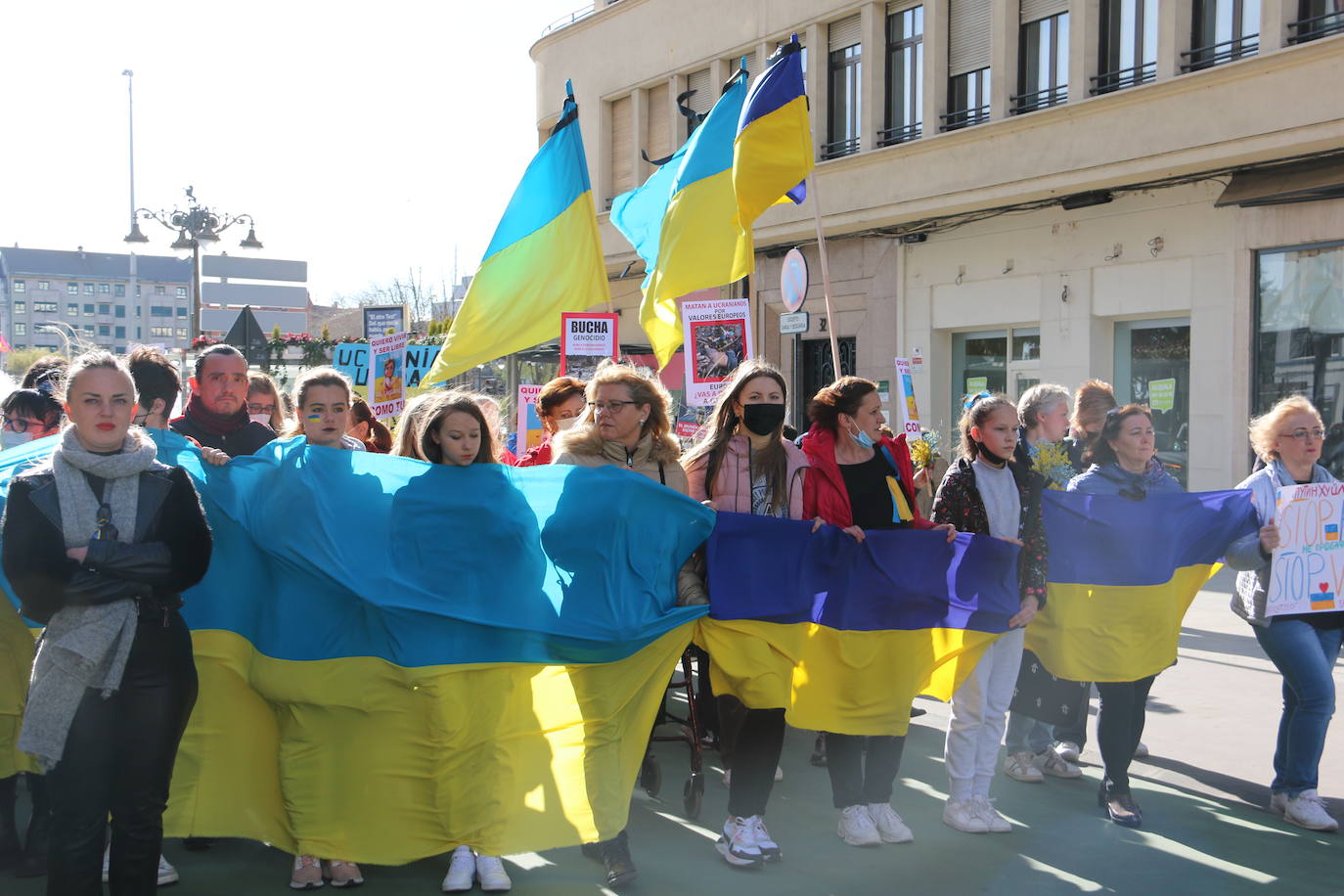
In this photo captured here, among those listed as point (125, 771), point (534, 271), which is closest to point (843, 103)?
point (534, 271)

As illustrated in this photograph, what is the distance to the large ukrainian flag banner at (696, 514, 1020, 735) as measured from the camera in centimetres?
525

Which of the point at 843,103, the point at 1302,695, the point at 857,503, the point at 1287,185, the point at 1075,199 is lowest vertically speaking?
the point at 1302,695

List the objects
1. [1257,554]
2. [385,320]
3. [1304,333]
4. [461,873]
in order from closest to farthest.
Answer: [461,873] → [1257,554] → [385,320] → [1304,333]

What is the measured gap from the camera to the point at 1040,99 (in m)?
17.5

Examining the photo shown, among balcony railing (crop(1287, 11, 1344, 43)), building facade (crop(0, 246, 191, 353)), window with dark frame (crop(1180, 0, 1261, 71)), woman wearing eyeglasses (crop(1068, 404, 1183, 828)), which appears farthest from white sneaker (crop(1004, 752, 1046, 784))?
building facade (crop(0, 246, 191, 353))

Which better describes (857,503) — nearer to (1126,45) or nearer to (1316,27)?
(1316,27)

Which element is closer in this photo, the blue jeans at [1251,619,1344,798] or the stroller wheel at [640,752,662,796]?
the blue jeans at [1251,619,1344,798]

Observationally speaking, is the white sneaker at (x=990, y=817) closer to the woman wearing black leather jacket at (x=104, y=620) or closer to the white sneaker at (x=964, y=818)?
the white sneaker at (x=964, y=818)

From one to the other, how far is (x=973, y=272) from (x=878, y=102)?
10.9 feet

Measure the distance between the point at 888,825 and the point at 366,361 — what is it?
8.74m

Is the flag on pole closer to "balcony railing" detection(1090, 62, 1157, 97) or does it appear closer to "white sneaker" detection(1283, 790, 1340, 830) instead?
"white sneaker" detection(1283, 790, 1340, 830)

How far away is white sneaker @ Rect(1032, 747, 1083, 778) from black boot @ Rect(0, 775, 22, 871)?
481 centimetres

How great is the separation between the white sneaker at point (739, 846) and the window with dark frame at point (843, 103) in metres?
16.9

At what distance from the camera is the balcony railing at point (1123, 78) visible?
52.6 ft
